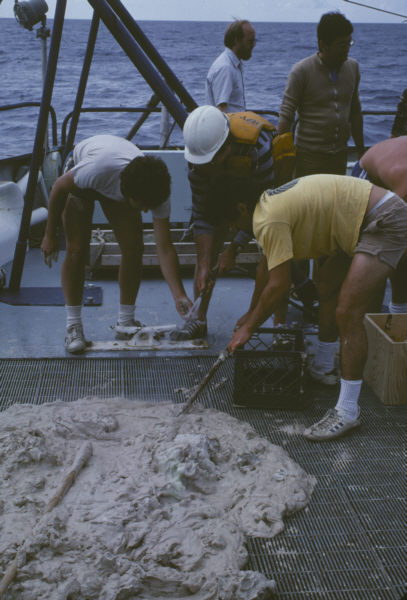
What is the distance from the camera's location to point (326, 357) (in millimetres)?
3693

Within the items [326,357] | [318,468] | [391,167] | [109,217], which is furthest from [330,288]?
[109,217]

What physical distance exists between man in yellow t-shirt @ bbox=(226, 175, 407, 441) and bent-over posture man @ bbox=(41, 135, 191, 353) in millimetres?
819

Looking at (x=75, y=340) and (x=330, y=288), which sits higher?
(x=330, y=288)

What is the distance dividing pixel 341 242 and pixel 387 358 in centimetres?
72

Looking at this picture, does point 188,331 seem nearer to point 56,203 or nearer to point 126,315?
point 126,315

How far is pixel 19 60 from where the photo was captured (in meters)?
59.2

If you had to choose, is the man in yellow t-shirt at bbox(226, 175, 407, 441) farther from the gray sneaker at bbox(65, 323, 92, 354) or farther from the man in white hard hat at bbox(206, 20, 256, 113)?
the man in white hard hat at bbox(206, 20, 256, 113)

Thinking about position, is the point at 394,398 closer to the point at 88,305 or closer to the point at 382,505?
the point at 382,505

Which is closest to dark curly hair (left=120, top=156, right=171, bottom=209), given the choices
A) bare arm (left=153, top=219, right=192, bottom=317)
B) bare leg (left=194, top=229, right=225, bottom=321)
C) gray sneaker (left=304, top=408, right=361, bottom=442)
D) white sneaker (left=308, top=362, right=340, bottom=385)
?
bare arm (left=153, top=219, right=192, bottom=317)

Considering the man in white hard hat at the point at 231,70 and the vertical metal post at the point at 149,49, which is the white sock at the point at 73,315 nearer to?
the vertical metal post at the point at 149,49

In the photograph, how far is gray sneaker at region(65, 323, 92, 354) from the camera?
13.0 ft

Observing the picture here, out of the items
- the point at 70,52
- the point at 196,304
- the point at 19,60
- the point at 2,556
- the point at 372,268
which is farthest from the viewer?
the point at 70,52

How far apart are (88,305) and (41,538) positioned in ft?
8.57

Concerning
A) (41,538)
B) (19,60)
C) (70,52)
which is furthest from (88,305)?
(70,52)
